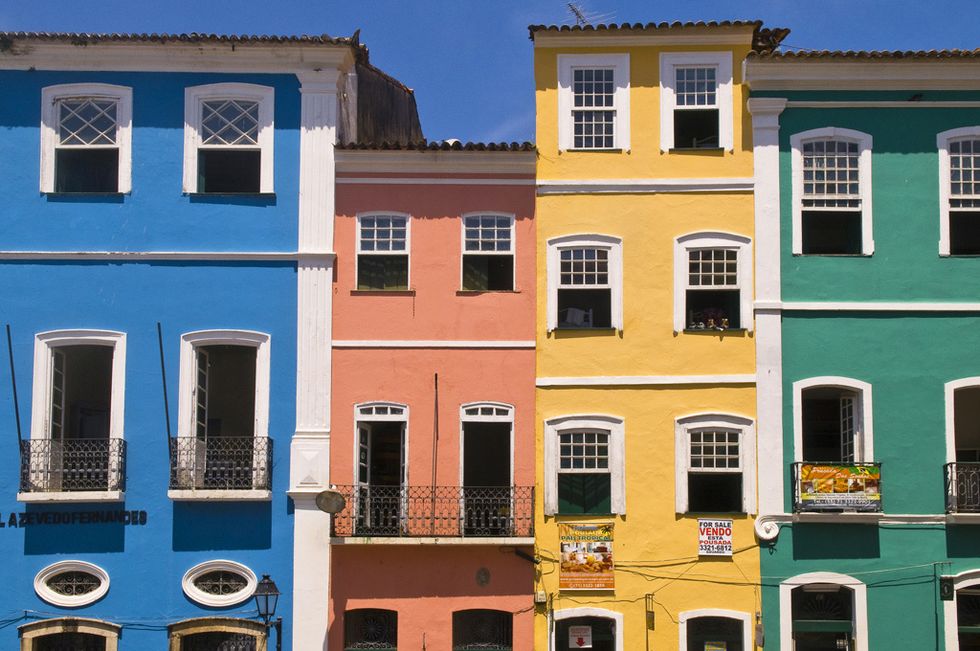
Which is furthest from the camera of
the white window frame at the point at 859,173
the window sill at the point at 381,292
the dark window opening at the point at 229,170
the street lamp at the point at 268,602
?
the dark window opening at the point at 229,170

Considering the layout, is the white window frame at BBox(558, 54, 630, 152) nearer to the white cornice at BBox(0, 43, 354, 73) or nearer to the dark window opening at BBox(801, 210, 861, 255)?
the dark window opening at BBox(801, 210, 861, 255)

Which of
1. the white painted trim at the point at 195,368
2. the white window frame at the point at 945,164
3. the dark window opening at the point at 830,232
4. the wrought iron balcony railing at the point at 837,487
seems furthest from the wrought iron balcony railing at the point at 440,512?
the white window frame at the point at 945,164

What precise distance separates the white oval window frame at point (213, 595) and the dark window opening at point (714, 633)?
7.07 metres

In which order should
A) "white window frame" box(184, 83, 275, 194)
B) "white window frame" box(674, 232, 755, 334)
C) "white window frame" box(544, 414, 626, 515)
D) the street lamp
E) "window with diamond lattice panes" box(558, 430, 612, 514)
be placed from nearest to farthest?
the street lamp → "white window frame" box(544, 414, 626, 515) → "window with diamond lattice panes" box(558, 430, 612, 514) → "white window frame" box(674, 232, 755, 334) → "white window frame" box(184, 83, 275, 194)

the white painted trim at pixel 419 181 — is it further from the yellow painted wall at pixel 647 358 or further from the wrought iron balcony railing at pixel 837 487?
the wrought iron balcony railing at pixel 837 487

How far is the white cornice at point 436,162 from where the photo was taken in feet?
70.1

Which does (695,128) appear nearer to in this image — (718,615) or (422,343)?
(422,343)

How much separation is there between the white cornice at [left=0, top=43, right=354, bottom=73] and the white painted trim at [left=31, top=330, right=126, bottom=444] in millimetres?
4577

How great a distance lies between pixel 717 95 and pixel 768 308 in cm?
378

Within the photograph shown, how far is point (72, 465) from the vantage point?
2070 centimetres

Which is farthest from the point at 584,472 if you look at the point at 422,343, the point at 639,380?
the point at 422,343

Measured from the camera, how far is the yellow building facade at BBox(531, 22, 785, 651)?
67.0ft

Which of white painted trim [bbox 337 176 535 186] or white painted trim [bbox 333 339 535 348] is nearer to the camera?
white painted trim [bbox 333 339 535 348]

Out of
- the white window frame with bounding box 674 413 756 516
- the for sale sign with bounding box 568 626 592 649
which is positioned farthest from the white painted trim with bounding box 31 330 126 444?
the white window frame with bounding box 674 413 756 516
